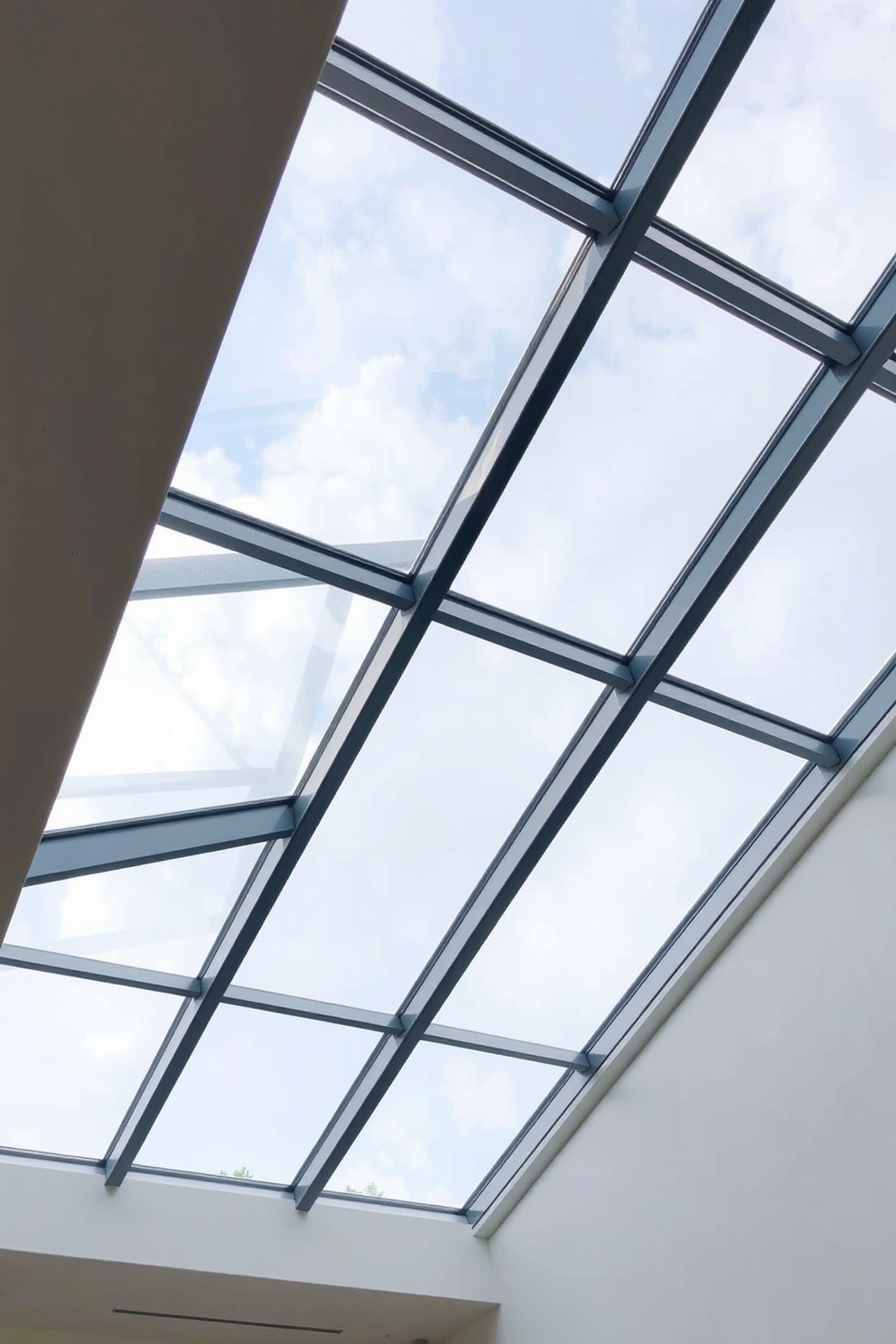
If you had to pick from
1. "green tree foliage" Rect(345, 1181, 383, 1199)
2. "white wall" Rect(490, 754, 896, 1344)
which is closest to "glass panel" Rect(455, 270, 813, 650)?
"white wall" Rect(490, 754, 896, 1344)

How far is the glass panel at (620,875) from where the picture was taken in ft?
21.4

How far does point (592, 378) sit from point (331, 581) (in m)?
1.53

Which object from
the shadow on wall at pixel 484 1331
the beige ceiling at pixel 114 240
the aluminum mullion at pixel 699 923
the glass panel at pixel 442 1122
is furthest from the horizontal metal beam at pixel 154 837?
the shadow on wall at pixel 484 1331

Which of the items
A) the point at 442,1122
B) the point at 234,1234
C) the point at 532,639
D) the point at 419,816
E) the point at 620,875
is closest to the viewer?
the point at 532,639

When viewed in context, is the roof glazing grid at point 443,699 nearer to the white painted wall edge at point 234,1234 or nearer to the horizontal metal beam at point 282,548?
the horizontal metal beam at point 282,548

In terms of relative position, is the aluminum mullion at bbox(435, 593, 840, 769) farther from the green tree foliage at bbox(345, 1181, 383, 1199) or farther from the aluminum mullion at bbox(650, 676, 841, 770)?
the green tree foliage at bbox(345, 1181, 383, 1199)

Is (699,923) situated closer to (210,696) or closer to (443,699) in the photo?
(443,699)

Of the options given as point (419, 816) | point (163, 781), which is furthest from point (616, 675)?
point (163, 781)

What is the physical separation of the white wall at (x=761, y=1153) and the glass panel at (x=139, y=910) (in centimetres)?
319

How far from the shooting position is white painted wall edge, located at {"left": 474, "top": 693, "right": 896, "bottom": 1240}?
21.3ft

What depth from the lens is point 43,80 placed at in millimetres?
1718

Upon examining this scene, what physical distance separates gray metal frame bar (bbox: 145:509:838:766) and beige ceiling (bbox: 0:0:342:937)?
2.24 metres

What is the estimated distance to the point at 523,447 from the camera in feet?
15.9

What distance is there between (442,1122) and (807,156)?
20.9ft
